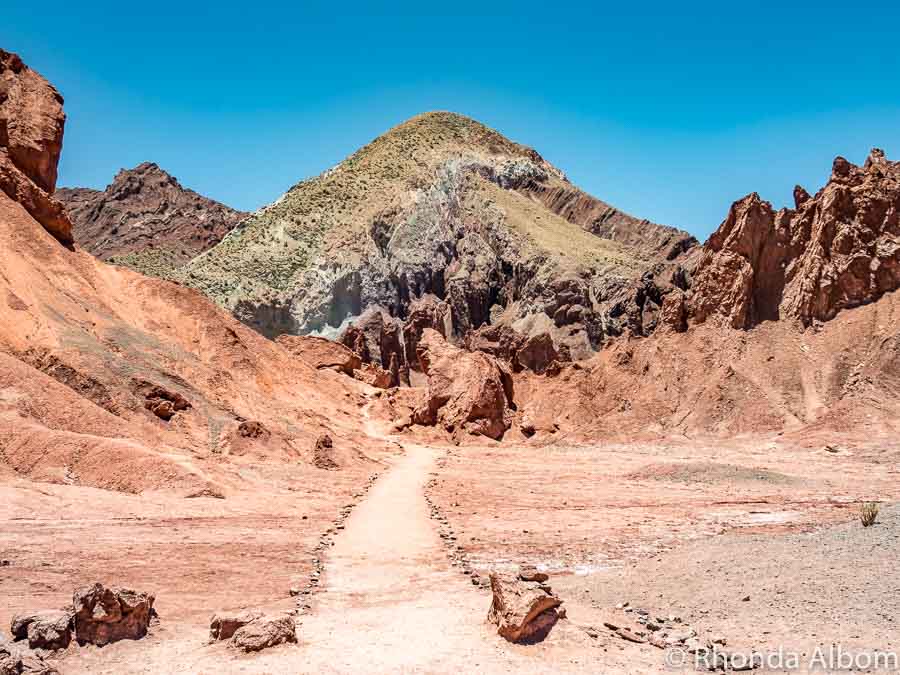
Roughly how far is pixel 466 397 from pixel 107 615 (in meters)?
35.6

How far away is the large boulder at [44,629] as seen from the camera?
8.54m

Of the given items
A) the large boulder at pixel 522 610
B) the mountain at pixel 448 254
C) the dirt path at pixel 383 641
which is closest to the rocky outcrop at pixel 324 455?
the dirt path at pixel 383 641

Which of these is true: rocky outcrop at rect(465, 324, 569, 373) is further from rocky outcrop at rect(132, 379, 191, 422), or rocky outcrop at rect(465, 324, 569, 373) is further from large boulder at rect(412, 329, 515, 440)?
rocky outcrop at rect(132, 379, 191, 422)

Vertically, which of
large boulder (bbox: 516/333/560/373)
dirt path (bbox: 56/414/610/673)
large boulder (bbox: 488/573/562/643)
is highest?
large boulder (bbox: 516/333/560/373)

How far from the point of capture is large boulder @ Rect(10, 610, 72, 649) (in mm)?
8539

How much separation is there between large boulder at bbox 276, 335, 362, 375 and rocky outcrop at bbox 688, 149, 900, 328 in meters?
25.5

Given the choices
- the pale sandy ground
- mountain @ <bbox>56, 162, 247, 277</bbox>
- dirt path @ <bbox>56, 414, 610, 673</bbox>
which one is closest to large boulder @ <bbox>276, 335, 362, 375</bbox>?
the pale sandy ground

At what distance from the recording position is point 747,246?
47406 mm

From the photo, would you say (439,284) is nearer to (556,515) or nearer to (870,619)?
(556,515)

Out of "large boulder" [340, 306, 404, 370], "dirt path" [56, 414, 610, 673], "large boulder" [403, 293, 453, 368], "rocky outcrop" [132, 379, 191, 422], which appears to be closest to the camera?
"dirt path" [56, 414, 610, 673]

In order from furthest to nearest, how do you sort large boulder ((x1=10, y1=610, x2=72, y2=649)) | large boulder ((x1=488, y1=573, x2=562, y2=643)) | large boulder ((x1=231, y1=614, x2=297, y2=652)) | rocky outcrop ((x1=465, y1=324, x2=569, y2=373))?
rocky outcrop ((x1=465, y1=324, x2=569, y2=373)), large boulder ((x1=488, y1=573, x2=562, y2=643)), large boulder ((x1=231, y1=614, x2=297, y2=652)), large boulder ((x1=10, y1=610, x2=72, y2=649))

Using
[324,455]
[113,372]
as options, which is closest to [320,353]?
[113,372]

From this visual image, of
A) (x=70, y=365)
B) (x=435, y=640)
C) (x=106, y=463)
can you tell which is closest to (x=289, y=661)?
(x=435, y=640)

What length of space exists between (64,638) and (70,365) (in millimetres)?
21512
